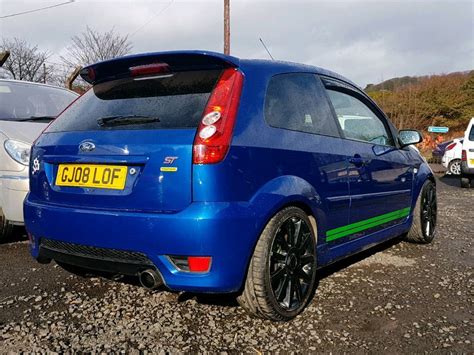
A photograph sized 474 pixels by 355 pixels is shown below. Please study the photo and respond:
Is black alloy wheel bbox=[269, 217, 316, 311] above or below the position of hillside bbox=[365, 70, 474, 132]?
below

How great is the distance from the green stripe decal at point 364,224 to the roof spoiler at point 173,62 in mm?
1314

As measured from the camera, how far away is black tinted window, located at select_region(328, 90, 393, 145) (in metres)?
3.28

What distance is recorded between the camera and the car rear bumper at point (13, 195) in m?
3.71

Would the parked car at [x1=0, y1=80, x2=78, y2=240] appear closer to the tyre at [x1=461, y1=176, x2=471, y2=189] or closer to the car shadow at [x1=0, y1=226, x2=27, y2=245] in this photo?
the car shadow at [x1=0, y1=226, x2=27, y2=245]

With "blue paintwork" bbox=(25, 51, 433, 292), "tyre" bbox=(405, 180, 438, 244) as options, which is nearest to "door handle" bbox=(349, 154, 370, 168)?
"blue paintwork" bbox=(25, 51, 433, 292)

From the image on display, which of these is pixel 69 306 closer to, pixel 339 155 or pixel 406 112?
pixel 339 155

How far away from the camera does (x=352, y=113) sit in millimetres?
3545

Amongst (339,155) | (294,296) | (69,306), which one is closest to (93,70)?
(69,306)

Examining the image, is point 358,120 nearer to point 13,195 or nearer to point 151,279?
point 151,279

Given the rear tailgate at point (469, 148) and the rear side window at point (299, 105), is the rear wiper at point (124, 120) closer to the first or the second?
the rear side window at point (299, 105)

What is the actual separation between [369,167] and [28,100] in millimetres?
3579

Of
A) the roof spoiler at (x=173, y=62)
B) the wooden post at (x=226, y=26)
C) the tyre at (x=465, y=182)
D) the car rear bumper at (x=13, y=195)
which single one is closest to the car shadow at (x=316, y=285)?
the roof spoiler at (x=173, y=62)

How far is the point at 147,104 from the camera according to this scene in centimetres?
249

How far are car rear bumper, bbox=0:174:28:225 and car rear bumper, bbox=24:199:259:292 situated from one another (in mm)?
1494
